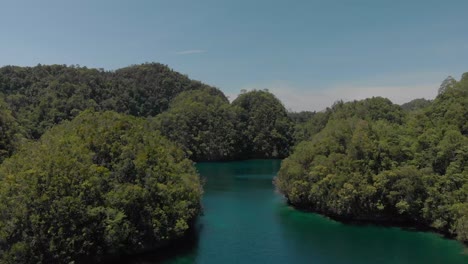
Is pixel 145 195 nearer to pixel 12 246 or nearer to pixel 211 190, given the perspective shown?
pixel 12 246

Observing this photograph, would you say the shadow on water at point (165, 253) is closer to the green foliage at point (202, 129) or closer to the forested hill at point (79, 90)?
the forested hill at point (79, 90)

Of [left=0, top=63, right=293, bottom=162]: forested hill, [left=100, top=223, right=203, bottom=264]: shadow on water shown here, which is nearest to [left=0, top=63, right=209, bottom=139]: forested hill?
[left=0, top=63, right=293, bottom=162]: forested hill

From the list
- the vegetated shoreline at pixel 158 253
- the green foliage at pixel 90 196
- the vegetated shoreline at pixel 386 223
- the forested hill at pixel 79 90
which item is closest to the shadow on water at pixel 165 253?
the vegetated shoreline at pixel 158 253

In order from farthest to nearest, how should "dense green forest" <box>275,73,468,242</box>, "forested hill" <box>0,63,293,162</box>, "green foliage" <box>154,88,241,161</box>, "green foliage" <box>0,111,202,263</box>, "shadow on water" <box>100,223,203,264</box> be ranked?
"green foliage" <box>154,88,241,161</box>, "forested hill" <box>0,63,293,162</box>, "dense green forest" <box>275,73,468,242</box>, "shadow on water" <box>100,223,203,264</box>, "green foliage" <box>0,111,202,263</box>

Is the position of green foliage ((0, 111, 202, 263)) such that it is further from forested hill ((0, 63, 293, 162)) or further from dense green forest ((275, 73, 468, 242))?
forested hill ((0, 63, 293, 162))

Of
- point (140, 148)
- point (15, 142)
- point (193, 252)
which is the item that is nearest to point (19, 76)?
point (15, 142)
